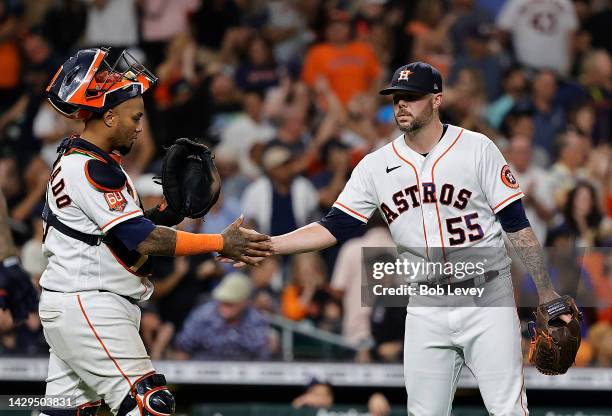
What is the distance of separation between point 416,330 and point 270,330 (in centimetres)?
359

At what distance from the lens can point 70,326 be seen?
5.17 metres

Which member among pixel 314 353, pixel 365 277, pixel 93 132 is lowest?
pixel 314 353

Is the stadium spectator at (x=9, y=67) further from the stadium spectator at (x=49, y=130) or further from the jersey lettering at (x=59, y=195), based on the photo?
the jersey lettering at (x=59, y=195)

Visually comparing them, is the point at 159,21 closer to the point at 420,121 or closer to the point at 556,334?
the point at 420,121

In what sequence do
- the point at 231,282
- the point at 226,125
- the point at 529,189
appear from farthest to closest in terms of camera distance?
the point at 226,125 < the point at 529,189 < the point at 231,282

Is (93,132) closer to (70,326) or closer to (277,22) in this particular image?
(70,326)

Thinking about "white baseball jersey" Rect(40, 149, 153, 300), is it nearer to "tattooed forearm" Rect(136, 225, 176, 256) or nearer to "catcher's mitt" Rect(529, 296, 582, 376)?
"tattooed forearm" Rect(136, 225, 176, 256)

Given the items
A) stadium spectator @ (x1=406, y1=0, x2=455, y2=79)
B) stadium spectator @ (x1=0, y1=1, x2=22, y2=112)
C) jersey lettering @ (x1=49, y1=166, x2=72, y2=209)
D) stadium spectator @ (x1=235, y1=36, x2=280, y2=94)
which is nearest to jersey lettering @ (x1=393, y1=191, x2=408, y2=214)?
jersey lettering @ (x1=49, y1=166, x2=72, y2=209)

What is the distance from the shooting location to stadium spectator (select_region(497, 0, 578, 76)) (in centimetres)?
1126

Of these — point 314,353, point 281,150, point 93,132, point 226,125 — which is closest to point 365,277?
point 314,353

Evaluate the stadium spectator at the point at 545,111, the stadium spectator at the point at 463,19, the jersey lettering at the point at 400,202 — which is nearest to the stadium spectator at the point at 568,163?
the stadium spectator at the point at 545,111

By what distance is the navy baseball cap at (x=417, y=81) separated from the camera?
561 centimetres

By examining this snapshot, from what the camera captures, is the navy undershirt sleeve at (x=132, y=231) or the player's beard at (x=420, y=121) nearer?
the navy undershirt sleeve at (x=132, y=231)

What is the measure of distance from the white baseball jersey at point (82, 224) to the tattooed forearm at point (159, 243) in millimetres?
125
